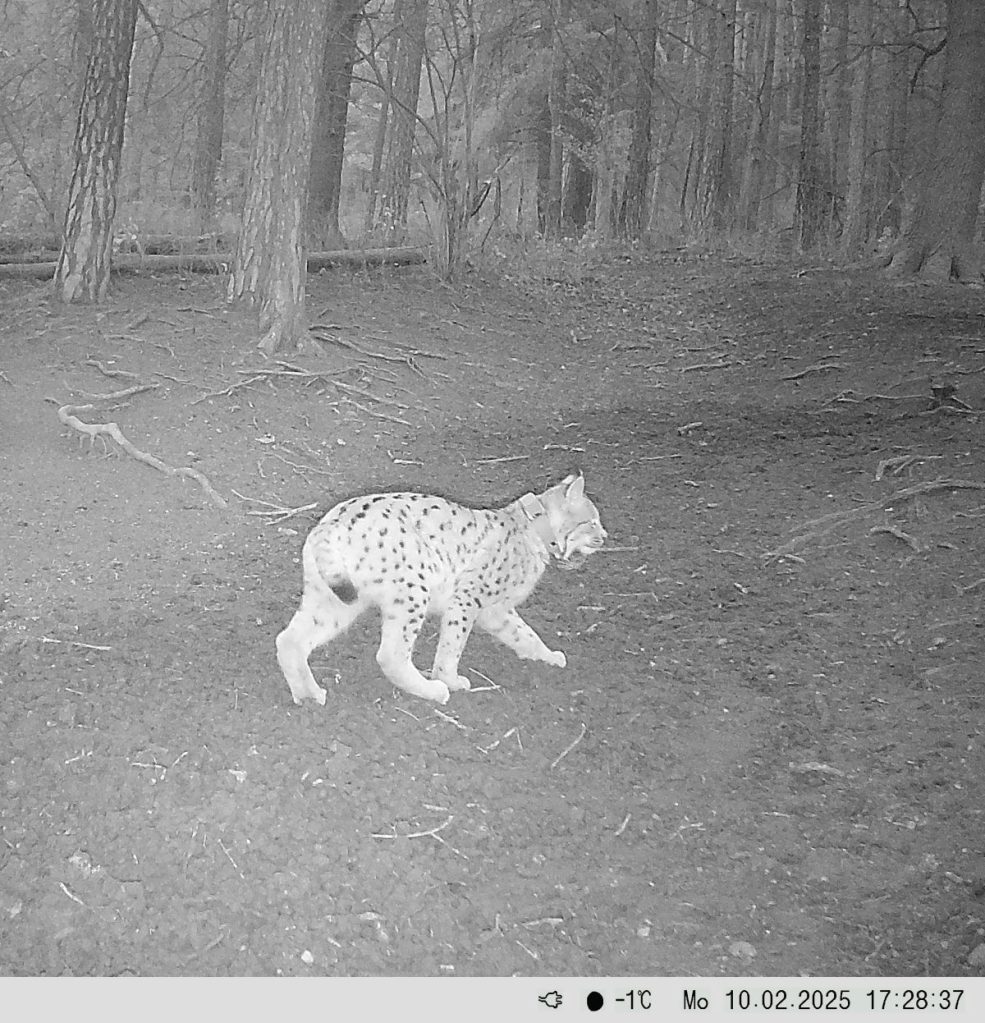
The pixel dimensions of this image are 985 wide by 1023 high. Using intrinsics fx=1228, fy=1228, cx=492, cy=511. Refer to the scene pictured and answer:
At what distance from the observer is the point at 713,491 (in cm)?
397

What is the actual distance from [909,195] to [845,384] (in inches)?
126

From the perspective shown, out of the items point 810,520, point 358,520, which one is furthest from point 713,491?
point 358,520

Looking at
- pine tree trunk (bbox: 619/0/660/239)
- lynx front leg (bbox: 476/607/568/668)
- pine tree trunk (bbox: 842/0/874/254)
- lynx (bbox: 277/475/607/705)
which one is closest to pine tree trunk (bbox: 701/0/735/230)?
pine tree trunk (bbox: 619/0/660/239)

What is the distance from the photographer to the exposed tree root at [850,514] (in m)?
Result: 3.60

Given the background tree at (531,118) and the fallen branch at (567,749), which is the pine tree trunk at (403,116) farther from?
the fallen branch at (567,749)

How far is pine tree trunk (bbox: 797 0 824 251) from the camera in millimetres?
9320

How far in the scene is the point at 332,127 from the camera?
25.6ft

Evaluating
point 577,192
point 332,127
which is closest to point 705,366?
point 332,127

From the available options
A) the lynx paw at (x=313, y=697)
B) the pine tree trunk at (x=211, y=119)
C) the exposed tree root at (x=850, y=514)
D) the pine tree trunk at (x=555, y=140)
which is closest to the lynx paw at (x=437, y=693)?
the lynx paw at (x=313, y=697)

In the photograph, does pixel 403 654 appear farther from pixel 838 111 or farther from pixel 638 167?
pixel 838 111

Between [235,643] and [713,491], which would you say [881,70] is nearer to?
[713,491]

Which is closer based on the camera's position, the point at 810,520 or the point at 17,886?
the point at 17,886

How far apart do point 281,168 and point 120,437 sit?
5.67ft

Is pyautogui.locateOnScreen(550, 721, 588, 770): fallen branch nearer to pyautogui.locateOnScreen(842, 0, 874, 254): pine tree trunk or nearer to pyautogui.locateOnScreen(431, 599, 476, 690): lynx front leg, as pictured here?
pyautogui.locateOnScreen(431, 599, 476, 690): lynx front leg
